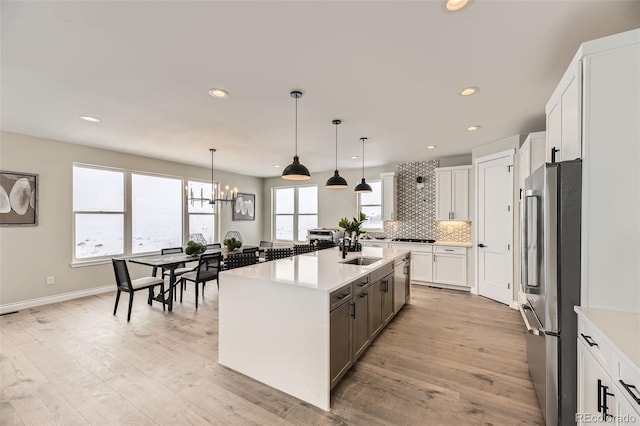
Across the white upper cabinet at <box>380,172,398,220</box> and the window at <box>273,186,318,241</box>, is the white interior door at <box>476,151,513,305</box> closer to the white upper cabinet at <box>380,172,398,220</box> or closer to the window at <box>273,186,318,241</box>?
the white upper cabinet at <box>380,172,398,220</box>

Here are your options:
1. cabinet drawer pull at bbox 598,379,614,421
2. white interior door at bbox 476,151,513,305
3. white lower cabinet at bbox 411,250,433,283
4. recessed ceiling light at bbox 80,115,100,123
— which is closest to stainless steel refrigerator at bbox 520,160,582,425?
cabinet drawer pull at bbox 598,379,614,421

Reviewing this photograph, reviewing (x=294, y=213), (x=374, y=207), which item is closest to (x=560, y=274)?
(x=374, y=207)

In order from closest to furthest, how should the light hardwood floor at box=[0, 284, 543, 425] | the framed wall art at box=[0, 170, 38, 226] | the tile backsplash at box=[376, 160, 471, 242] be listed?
1. the light hardwood floor at box=[0, 284, 543, 425]
2. the framed wall art at box=[0, 170, 38, 226]
3. the tile backsplash at box=[376, 160, 471, 242]

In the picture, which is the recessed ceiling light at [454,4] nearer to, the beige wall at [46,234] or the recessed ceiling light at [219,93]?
the recessed ceiling light at [219,93]

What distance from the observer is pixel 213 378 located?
2.38 m

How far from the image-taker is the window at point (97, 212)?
475cm

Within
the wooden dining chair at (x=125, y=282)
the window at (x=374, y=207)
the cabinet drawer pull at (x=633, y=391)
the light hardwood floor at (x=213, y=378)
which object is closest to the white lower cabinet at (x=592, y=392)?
the cabinet drawer pull at (x=633, y=391)

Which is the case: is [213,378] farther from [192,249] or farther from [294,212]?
[294,212]

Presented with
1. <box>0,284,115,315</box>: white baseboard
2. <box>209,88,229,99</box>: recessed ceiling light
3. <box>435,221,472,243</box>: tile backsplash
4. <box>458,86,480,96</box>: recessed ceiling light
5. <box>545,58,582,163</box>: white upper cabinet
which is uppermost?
<box>458,86,480,96</box>: recessed ceiling light

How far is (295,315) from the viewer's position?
2.15m

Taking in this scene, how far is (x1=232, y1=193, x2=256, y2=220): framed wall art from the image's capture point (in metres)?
7.86

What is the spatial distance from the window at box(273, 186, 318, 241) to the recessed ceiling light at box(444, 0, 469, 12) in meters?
6.32

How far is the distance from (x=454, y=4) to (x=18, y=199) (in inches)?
235

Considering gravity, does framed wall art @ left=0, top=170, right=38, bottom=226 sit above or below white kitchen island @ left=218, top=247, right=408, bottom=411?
above
